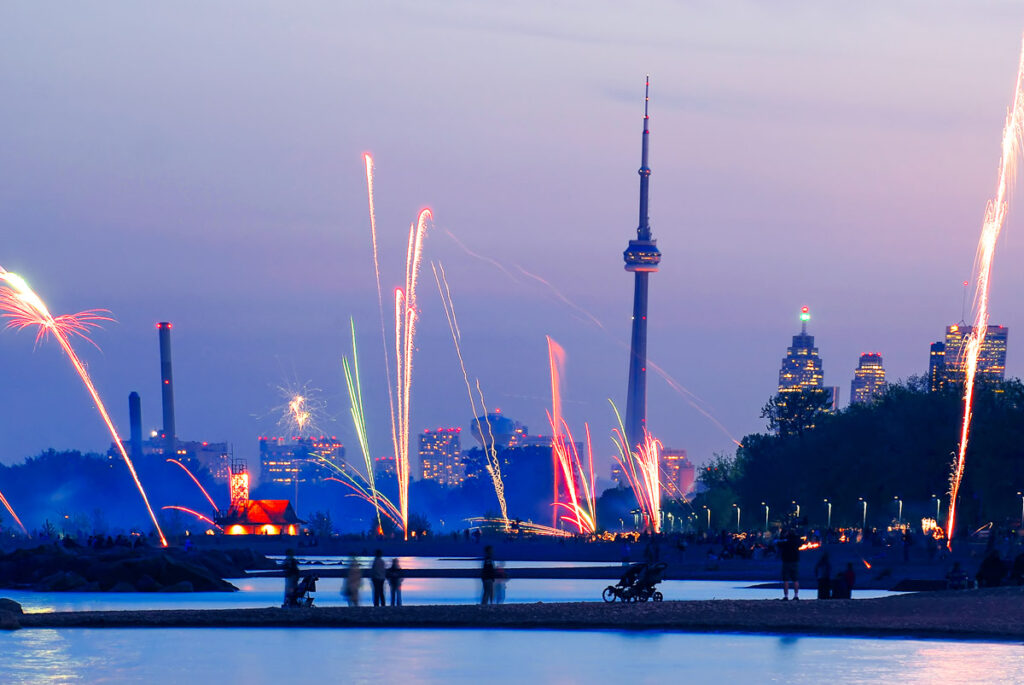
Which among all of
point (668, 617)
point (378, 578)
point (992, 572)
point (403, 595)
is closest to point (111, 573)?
point (403, 595)

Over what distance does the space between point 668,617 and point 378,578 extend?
8.01 meters

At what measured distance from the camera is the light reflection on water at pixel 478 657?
2153 cm

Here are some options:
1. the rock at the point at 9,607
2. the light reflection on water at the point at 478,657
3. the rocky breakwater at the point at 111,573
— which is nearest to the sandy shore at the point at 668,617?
the rock at the point at 9,607

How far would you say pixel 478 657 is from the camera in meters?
24.1

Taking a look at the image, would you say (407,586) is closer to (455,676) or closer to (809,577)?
(809,577)

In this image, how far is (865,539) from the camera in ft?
281

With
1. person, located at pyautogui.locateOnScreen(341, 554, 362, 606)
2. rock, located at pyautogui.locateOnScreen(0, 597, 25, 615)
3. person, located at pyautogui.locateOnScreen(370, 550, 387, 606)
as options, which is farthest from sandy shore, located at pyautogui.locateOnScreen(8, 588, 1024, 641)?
person, located at pyautogui.locateOnScreen(370, 550, 387, 606)

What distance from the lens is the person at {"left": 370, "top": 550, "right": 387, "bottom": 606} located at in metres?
35.4

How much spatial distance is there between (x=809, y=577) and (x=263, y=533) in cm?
7205

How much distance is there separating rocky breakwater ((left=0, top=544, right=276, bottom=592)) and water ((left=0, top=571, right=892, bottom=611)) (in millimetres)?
1121

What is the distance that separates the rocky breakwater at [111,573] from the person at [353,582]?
498 inches

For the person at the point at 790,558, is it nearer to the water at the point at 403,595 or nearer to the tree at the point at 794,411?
the water at the point at 403,595

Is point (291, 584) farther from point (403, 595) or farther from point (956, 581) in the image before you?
point (956, 581)

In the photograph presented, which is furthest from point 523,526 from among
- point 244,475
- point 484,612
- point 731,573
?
point 484,612
